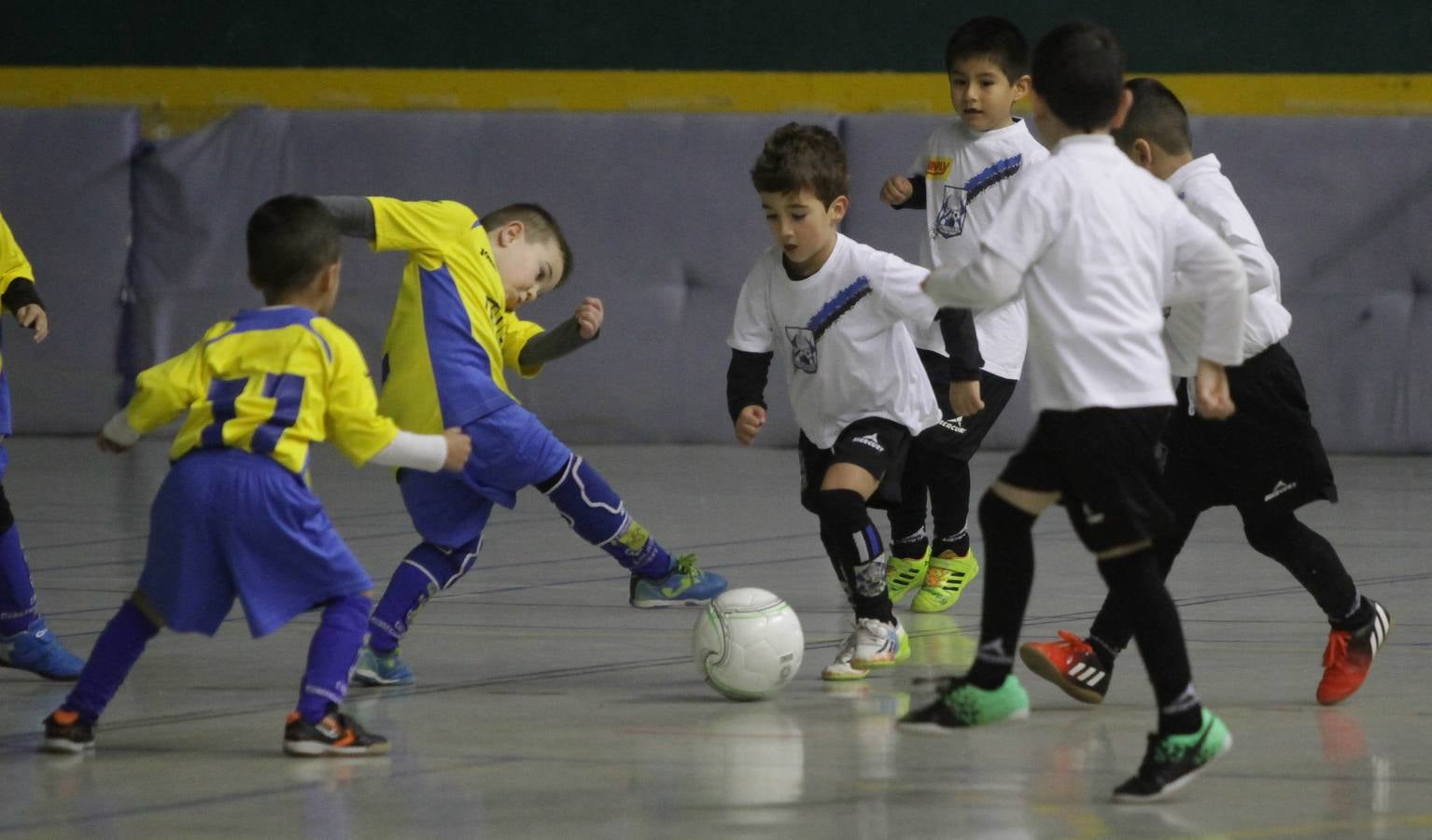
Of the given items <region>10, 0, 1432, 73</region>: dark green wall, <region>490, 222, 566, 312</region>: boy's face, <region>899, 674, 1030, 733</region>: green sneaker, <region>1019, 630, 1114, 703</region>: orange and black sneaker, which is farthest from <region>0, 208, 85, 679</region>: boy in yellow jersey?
<region>10, 0, 1432, 73</region>: dark green wall

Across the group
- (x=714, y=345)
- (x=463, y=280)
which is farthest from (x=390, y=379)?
(x=714, y=345)

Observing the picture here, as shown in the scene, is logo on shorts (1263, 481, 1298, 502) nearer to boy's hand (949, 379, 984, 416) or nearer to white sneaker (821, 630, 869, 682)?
boy's hand (949, 379, 984, 416)

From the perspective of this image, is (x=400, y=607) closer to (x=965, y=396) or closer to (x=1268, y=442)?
(x=965, y=396)

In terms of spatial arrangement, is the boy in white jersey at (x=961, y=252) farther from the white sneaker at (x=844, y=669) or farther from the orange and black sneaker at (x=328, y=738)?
the orange and black sneaker at (x=328, y=738)

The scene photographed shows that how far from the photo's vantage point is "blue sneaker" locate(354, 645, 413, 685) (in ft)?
17.0

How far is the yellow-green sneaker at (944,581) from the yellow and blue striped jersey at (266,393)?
260cm

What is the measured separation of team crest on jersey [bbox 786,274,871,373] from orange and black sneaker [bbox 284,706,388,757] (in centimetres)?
174

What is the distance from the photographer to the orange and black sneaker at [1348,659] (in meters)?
4.90

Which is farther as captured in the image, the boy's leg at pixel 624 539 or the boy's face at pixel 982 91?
Answer: the boy's face at pixel 982 91

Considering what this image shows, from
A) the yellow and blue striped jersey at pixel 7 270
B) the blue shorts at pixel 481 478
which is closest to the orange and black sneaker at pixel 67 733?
the blue shorts at pixel 481 478

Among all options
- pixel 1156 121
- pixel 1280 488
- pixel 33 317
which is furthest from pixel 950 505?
pixel 33 317

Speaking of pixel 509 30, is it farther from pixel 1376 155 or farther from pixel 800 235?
pixel 800 235

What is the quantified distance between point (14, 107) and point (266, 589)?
8517 millimetres

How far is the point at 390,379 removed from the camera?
5453 millimetres
